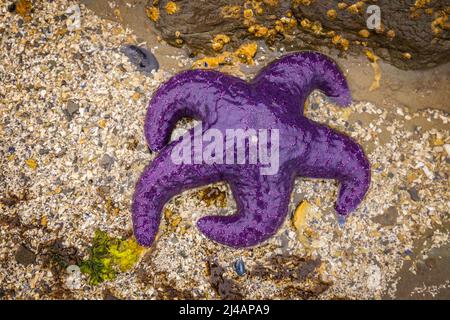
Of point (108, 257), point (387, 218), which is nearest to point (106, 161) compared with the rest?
point (108, 257)

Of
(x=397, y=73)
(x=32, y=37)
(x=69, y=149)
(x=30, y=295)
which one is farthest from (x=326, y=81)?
(x=30, y=295)

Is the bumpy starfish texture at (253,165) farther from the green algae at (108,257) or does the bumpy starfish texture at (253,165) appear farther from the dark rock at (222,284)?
the dark rock at (222,284)

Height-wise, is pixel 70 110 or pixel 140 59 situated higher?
pixel 140 59

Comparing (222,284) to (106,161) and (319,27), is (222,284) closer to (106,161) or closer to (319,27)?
(106,161)

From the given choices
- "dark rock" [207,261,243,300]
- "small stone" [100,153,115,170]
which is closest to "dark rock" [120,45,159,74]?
"small stone" [100,153,115,170]

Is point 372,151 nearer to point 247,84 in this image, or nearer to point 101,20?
point 247,84

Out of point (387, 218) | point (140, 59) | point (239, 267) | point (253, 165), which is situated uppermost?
point (140, 59)

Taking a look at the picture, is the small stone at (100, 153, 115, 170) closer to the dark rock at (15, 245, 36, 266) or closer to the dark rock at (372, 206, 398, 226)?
the dark rock at (15, 245, 36, 266)
